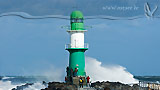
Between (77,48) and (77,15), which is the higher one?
(77,15)

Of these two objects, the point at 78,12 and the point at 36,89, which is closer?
the point at 78,12

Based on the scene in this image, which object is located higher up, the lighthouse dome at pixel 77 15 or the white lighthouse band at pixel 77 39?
the lighthouse dome at pixel 77 15

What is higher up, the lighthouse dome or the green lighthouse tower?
the lighthouse dome

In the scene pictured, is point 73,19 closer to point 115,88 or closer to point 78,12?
point 78,12

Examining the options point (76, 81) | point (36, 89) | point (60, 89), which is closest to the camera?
point (60, 89)

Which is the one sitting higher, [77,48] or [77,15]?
[77,15]

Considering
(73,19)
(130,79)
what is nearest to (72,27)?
(73,19)

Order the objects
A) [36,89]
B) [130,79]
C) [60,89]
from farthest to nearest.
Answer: [130,79] < [36,89] < [60,89]

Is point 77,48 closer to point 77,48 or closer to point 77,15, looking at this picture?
point 77,48

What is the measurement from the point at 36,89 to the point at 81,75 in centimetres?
818

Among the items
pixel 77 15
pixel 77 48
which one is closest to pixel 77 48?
pixel 77 48

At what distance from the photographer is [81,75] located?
113ft

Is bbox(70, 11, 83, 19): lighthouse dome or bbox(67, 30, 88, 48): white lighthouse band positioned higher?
bbox(70, 11, 83, 19): lighthouse dome

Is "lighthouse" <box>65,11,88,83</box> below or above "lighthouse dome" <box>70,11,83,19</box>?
below
